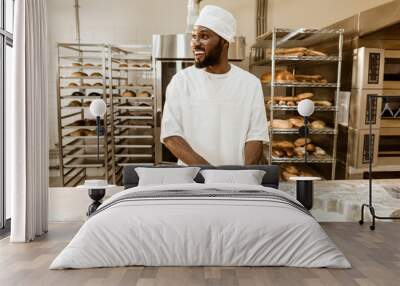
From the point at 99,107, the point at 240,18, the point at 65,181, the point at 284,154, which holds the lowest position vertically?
the point at 65,181

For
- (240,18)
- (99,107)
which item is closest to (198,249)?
(99,107)

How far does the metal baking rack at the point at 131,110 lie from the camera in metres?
4.34

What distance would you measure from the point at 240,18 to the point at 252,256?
226 cm

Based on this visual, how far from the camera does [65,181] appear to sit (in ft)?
14.5

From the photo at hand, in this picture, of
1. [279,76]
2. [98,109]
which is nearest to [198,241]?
[98,109]

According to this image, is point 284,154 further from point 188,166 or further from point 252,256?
point 252,256

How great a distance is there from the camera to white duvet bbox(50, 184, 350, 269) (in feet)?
9.64

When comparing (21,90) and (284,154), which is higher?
(21,90)

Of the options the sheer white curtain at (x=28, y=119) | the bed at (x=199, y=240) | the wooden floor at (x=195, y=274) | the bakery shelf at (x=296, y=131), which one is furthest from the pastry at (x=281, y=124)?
the sheer white curtain at (x=28, y=119)

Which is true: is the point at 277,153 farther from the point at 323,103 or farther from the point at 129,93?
the point at 129,93

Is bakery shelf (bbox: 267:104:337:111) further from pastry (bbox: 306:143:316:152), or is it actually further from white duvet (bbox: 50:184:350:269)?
white duvet (bbox: 50:184:350:269)

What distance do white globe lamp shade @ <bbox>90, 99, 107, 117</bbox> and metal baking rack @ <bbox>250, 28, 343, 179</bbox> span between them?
1423 millimetres

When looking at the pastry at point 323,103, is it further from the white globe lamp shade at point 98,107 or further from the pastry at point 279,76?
the white globe lamp shade at point 98,107

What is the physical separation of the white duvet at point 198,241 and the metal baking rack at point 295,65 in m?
1.50
